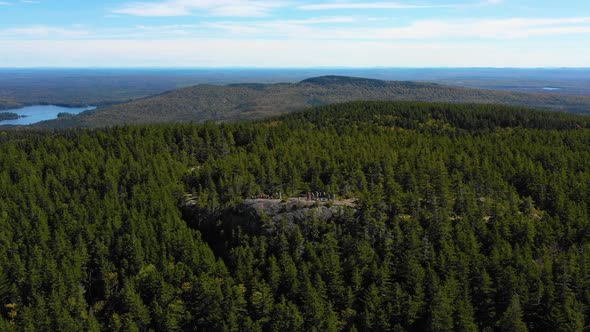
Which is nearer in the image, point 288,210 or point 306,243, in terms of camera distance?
point 306,243

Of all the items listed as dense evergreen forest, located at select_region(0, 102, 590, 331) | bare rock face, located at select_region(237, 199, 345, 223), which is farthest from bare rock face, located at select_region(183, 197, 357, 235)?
dense evergreen forest, located at select_region(0, 102, 590, 331)

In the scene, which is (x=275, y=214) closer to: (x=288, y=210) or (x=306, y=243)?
(x=288, y=210)

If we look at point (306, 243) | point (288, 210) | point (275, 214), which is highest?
point (288, 210)

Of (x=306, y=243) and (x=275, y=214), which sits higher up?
(x=275, y=214)

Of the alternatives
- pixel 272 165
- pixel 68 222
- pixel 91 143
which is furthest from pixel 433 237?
pixel 91 143

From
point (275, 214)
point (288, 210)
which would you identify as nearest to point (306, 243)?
point (288, 210)

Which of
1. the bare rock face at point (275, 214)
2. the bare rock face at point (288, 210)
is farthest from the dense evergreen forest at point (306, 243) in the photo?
the bare rock face at point (288, 210)

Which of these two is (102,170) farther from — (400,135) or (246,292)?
(400,135)

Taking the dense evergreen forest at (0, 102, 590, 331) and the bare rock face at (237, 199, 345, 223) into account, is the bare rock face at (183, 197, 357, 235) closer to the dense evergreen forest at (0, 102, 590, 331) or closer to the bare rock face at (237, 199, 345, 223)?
the bare rock face at (237, 199, 345, 223)

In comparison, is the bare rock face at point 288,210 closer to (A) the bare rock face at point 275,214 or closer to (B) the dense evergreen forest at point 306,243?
(A) the bare rock face at point 275,214
